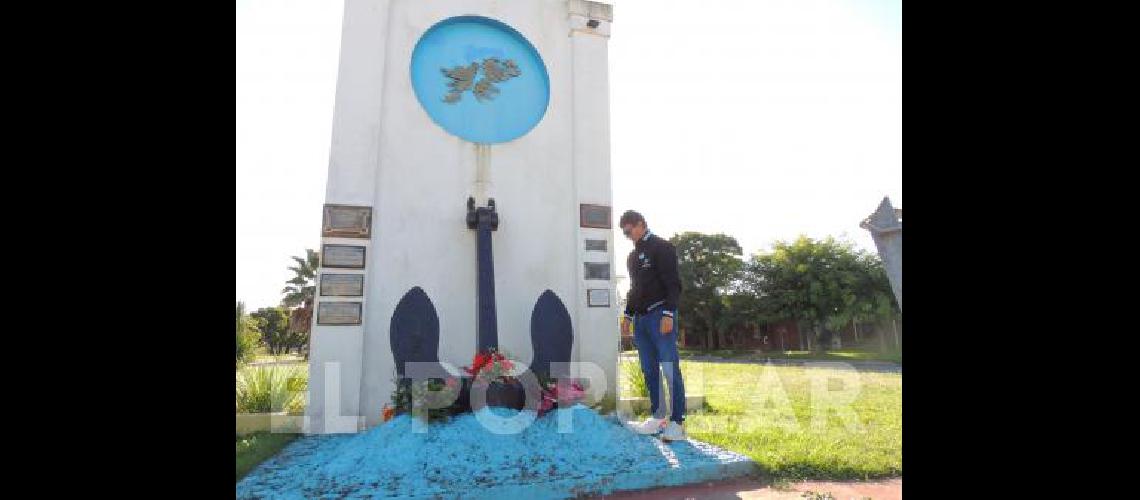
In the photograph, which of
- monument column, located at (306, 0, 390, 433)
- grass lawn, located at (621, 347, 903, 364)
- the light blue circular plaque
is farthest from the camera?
grass lawn, located at (621, 347, 903, 364)

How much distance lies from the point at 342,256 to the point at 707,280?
104 feet

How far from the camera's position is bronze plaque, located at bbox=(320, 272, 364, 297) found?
5.37 meters

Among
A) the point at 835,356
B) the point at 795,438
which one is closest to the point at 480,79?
the point at 795,438

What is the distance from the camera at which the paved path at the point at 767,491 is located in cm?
349

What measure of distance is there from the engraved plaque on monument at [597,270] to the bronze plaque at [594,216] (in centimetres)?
41

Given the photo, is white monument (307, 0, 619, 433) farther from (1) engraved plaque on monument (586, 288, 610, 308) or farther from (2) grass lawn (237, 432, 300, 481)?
(2) grass lawn (237, 432, 300, 481)

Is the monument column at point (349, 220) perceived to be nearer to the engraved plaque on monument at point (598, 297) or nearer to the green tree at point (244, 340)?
the engraved plaque on monument at point (598, 297)

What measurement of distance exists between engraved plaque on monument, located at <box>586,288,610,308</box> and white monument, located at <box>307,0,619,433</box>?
1 cm

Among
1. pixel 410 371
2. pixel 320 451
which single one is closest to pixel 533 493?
pixel 320 451

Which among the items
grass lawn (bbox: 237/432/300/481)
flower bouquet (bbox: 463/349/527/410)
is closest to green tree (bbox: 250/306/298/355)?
grass lawn (bbox: 237/432/300/481)
